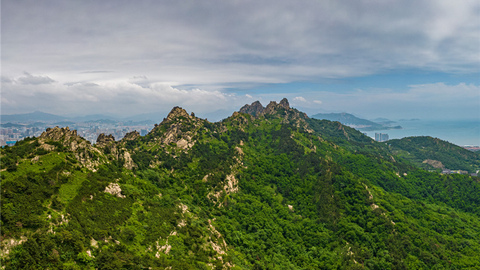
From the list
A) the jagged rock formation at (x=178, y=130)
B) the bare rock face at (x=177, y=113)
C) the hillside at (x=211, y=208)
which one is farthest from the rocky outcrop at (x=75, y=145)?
the bare rock face at (x=177, y=113)

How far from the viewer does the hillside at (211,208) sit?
35234 mm

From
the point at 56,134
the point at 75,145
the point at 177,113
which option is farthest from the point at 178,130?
the point at 75,145

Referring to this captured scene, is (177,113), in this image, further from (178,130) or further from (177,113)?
(178,130)

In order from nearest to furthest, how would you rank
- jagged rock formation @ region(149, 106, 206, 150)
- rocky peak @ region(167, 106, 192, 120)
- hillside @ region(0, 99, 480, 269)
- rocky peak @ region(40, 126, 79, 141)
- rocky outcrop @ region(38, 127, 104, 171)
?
hillside @ region(0, 99, 480, 269)
rocky outcrop @ region(38, 127, 104, 171)
rocky peak @ region(40, 126, 79, 141)
jagged rock formation @ region(149, 106, 206, 150)
rocky peak @ region(167, 106, 192, 120)

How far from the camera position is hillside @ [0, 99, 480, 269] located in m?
35.2

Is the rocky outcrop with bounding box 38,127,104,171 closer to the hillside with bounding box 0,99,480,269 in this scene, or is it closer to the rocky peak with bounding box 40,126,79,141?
the rocky peak with bounding box 40,126,79,141

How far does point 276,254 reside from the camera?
66062mm

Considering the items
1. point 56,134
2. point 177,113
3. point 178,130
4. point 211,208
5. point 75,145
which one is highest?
point 177,113

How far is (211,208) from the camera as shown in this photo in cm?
7831

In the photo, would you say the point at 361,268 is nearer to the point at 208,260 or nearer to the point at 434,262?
the point at 434,262

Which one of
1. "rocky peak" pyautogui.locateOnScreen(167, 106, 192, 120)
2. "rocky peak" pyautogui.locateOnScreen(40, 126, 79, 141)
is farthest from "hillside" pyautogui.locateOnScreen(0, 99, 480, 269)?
"rocky peak" pyautogui.locateOnScreen(167, 106, 192, 120)

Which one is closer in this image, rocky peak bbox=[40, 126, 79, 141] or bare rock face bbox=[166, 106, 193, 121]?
rocky peak bbox=[40, 126, 79, 141]

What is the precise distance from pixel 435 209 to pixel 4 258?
137199mm

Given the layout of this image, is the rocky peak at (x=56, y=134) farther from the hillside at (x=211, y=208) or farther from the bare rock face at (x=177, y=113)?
the bare rock face at (x=177, y=113)
